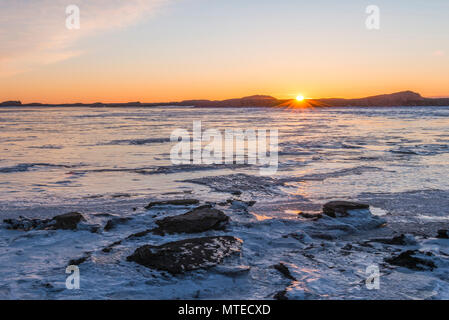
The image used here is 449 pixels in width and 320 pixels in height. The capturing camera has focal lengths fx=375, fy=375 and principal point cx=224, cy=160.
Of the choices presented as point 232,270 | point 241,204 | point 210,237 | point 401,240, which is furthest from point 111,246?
point 401,240

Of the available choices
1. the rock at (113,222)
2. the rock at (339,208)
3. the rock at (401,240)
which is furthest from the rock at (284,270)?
the rock at (113,222)

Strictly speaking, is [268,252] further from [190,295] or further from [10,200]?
[10,200]

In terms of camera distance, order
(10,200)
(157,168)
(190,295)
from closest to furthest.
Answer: (190,295), (10,200), (157,168)

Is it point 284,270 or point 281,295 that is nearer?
point 281,295

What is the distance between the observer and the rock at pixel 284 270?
3.78 meters

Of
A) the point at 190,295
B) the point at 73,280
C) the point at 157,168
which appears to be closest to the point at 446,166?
the point at 157,168

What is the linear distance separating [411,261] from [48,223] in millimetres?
4722

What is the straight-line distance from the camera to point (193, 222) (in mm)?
5191

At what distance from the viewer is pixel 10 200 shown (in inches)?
267

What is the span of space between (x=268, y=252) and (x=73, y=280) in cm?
216

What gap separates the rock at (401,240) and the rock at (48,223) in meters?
4.08

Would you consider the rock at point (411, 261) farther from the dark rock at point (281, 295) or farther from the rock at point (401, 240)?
the dark rock at point (281, 295)

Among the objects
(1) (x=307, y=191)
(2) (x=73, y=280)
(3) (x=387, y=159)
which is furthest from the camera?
(3) (x=387, y=159)

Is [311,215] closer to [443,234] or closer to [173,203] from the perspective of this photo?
[443,234]
